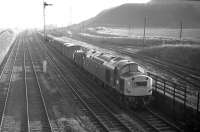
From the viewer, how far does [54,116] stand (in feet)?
66.5

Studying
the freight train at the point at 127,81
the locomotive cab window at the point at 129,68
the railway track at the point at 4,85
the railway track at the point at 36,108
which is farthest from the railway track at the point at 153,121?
the railway track at the point at 4,85

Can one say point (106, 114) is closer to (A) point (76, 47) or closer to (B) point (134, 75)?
(B) point (134, 75)

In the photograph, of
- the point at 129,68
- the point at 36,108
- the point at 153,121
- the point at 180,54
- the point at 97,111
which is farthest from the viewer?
the point at 180,54

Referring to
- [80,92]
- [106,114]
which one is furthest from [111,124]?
[80,92]

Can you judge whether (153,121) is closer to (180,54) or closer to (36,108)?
(36,108)

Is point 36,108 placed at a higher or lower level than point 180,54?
lower

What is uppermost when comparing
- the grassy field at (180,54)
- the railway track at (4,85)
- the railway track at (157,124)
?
the grassy field at (180,54)

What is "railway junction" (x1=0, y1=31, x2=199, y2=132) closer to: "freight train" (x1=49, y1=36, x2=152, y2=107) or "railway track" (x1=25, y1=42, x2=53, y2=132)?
"railway track" (x1=25, y1=42, x2=53, y2=132)

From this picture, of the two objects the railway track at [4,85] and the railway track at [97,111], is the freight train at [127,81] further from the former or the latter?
the railway track at [4,85]

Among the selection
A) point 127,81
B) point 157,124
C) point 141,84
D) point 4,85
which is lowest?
point 157,124

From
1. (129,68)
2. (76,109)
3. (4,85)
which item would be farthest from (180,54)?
(4,85)

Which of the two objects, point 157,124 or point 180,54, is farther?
point 180,54

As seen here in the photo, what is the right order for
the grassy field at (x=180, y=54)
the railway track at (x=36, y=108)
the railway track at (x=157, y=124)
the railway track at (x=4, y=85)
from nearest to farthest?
the railway track at (x=157, y=124) → the railway track at (x=36, y=108) → the railway track at (x=4, y=85) → the grassy field at (x=180, y=54)

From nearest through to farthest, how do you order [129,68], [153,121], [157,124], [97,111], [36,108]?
[157,124], [153,121], [97,111], [129,68], [36,108]
